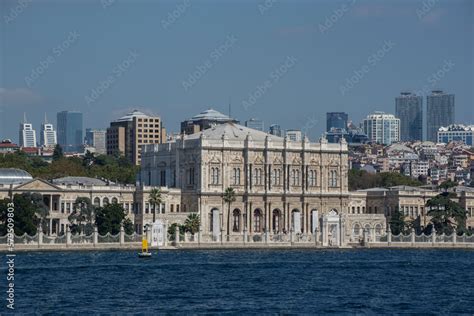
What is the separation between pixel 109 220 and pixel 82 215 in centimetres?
650

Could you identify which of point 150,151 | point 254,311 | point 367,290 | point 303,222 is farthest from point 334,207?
point 254,311

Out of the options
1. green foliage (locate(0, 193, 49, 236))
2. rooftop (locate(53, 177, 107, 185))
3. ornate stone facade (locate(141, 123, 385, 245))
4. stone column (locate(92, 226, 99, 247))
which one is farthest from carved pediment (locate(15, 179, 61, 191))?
stone column (locate(92, 226, 99, 247))

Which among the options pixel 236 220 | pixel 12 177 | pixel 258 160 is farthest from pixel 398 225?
pixel 12 177

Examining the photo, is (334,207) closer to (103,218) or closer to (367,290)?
(103,218)

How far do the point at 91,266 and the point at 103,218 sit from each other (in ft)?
92.2

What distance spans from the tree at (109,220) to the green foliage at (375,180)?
51875 millimetres

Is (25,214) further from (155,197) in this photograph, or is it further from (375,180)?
(375,180)

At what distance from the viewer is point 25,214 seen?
107 metres

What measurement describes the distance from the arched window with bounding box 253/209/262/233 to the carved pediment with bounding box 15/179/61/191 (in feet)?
58.4

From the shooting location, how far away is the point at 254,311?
58.5 m

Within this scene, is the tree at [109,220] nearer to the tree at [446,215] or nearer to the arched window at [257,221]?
the arched window at [257,221]

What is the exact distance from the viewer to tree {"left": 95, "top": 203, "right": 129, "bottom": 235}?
111m

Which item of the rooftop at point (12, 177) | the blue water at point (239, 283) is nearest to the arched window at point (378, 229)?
the blue water at point (239, 283)

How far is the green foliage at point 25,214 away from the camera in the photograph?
105m
